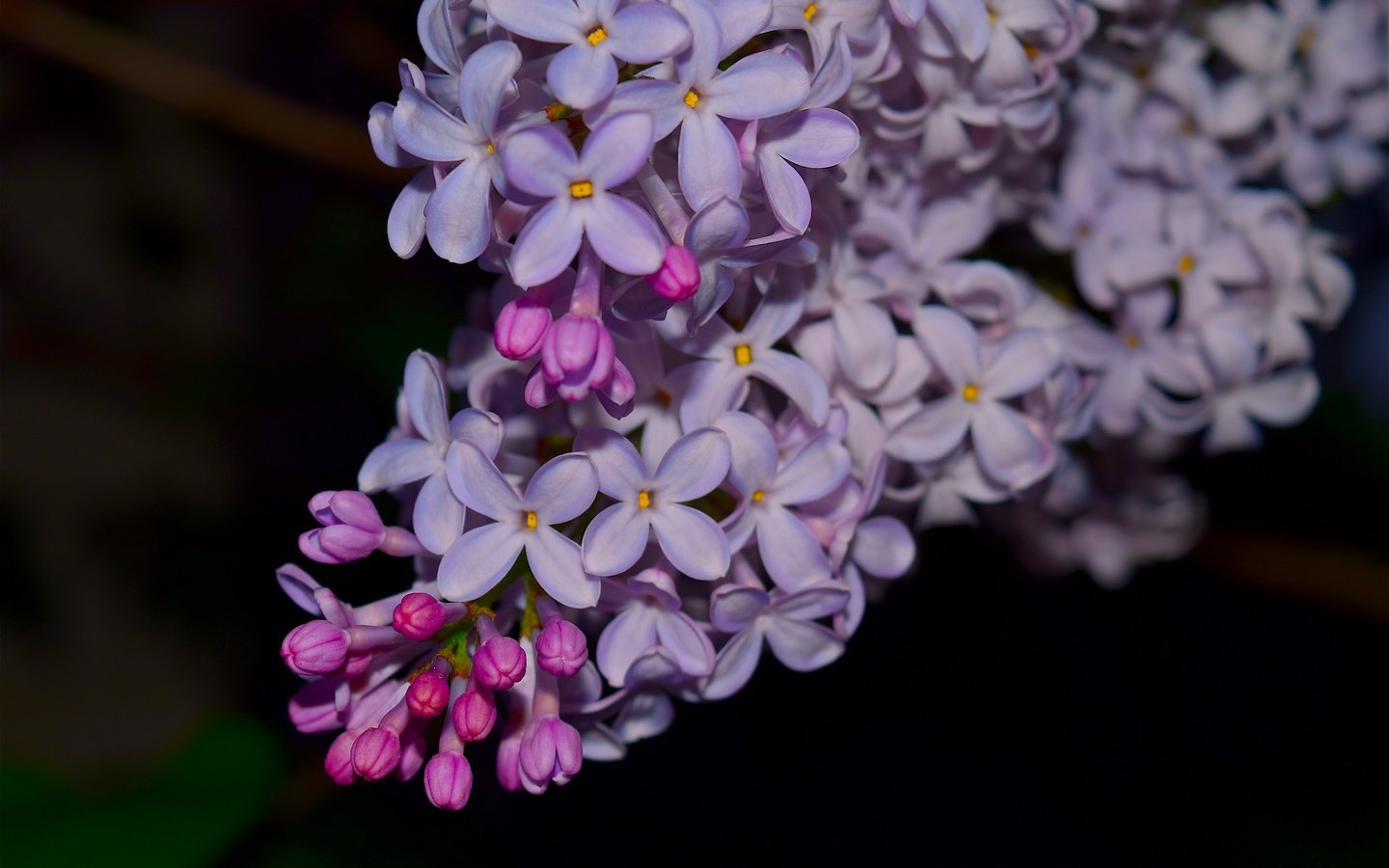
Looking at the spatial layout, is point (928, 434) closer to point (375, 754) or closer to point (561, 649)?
point (561, 649)

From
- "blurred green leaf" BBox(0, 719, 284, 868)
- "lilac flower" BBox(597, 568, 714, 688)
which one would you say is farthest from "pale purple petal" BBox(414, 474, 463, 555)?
"blurred green leaf" BBox(0, 719, 284, 868)

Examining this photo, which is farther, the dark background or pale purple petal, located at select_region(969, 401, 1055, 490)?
the dark background

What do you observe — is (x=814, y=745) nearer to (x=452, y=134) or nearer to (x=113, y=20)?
(x=452, y=134)

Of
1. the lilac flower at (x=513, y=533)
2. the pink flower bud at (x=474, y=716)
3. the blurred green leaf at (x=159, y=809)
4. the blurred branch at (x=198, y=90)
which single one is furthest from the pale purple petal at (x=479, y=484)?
the blurred branch at (x=198, y=90)

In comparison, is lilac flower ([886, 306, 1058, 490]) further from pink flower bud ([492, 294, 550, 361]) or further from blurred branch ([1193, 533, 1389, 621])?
blurred branch ([1193, 533, 1389, 621])

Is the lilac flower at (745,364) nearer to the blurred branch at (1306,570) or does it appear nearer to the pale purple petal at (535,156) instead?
the pale purple petal at (535,156)

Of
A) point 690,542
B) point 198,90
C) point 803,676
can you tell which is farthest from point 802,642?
point 198,90
